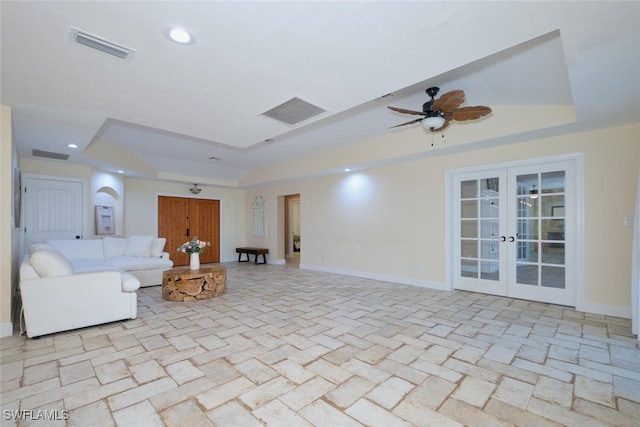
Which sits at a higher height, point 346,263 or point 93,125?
point 93,125

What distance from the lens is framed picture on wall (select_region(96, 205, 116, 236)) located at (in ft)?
21.4

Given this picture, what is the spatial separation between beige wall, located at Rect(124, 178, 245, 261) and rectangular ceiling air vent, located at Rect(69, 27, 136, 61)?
629 cm

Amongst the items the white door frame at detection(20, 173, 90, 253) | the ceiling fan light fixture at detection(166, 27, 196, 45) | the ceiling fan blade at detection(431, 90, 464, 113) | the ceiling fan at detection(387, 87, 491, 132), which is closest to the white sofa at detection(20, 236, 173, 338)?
the ceiling fan light fixture at detection(166, 27, 196, 45)

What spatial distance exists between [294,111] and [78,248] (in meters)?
4.93

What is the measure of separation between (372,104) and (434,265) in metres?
3.03

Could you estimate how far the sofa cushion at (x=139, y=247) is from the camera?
19.0 feet

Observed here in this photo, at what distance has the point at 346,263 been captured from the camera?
A: 6.66 m

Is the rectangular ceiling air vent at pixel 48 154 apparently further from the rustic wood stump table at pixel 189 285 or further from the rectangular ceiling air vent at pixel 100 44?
the rectangular ceiling air vent at pixel 100 44

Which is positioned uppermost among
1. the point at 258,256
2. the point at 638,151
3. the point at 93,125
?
the point at 93,125

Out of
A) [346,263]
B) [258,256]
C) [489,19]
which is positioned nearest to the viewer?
[489,19]

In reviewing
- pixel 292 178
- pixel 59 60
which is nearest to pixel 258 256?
pixel 292 178

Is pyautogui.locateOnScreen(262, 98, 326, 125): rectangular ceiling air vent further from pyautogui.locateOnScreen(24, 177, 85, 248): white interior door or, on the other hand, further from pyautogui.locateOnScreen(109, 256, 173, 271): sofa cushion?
pyautogui.locateOnScreen(24, 177, 85, 248): white interior door

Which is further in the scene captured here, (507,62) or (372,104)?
(372,104)

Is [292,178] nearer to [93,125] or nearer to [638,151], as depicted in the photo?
[93,125]
